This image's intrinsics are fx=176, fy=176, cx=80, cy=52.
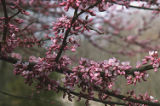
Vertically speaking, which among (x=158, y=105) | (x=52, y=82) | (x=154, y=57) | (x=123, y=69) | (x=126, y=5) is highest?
(x=126, y=5)

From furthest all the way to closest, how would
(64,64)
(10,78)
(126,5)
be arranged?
(10,78) → (126,5) → (64,64)

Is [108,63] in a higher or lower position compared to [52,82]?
higher

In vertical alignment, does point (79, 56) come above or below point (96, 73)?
below

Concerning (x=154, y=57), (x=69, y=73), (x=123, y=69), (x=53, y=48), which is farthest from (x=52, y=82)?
(x=154, y=57)

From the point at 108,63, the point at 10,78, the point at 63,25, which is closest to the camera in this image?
the point at 63,25

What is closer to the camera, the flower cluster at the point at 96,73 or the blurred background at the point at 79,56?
the flower cluster at the point at 96,73

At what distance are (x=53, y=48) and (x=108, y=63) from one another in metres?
0.55

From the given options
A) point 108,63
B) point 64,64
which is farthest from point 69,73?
point 108,63

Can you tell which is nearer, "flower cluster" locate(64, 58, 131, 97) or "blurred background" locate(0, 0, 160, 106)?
"flower cluster" locate(64, 58, 131, 97)

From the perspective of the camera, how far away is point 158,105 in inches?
61.7

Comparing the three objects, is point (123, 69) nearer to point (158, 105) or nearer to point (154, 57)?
point (154, 57)

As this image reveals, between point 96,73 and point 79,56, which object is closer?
point 96,73

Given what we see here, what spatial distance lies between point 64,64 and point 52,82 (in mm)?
237

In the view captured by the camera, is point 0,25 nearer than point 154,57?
No
